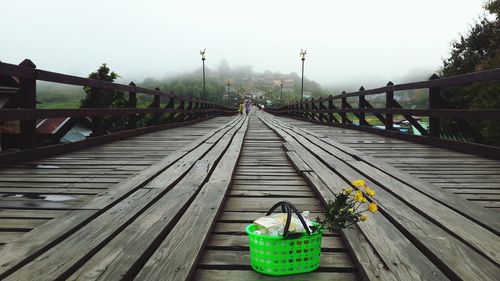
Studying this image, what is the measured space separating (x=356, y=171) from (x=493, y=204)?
4.21 ft

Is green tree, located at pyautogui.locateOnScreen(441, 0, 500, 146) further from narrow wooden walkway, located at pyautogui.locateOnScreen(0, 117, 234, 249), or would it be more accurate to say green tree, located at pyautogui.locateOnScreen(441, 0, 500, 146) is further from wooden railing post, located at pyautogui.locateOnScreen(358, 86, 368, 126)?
narrow wooden walkway, located at pyautogui.locateOnScreen(0, 117, 234, 249)

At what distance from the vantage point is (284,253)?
72.7 inches

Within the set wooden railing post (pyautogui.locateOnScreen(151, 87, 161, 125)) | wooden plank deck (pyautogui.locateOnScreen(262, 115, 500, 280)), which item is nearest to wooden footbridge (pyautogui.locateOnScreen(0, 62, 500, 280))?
wooden plank deck (pyautogui.locateOnScreen(262, 115, 500, 280))

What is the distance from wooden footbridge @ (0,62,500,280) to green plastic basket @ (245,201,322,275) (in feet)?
0.14

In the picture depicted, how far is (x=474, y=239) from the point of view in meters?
2.15

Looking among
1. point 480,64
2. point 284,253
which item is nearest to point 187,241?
point 284,253

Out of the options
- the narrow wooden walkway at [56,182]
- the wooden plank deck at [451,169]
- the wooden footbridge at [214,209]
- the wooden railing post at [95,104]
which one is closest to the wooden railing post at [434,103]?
the wooden plank deck at [451,169]

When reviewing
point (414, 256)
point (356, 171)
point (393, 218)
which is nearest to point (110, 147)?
point (356, 171)

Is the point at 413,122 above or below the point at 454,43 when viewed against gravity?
below

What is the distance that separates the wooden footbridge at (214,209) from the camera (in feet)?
6.12

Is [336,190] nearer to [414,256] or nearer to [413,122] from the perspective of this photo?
[414,256]

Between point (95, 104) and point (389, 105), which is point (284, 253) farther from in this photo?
point (389, 105)

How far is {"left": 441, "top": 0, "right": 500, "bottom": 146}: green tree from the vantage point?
21767mm

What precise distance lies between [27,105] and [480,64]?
26.5m
